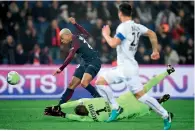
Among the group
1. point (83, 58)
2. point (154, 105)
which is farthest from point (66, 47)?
point (154, 105)

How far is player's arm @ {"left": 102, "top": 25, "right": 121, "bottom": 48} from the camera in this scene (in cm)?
1027

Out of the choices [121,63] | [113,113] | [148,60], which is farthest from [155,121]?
[148,60]

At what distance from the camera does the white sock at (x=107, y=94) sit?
11.4 m

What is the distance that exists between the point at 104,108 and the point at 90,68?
1.09 meters

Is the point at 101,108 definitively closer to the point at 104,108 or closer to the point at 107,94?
the point at 104,108

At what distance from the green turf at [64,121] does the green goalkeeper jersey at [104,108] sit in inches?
5.9

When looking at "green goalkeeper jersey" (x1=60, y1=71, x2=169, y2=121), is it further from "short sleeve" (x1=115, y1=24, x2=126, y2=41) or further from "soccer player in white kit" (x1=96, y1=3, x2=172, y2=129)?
"short sleeve" (x1=115, y1=24, x2=126, y2=41)

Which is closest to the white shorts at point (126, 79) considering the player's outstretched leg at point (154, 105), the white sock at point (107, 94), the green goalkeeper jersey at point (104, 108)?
the player's outstretched leg at point (154, 105)

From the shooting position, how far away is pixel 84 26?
2059 cm

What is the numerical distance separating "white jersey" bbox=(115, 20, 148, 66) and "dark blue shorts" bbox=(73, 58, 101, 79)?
1.82 m

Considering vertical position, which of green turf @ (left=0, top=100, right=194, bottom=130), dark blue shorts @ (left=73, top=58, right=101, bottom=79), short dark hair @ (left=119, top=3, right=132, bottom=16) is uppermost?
short dark hair @ (left=119, top=3, right=132, bottom=16)

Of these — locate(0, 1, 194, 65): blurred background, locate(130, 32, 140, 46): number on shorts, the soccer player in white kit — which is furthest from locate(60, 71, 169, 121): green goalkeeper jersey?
locate(0, 1, 194, 65): blurred background

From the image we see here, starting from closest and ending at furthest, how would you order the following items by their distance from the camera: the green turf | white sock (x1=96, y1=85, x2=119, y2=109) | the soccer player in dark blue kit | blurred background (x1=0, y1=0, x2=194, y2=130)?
the green turf → white sock (x1=96, y1=85, x2=119, y2=109) → the soccer player in dark blue kit → blurred background (x1=0, y1=0, x2=194, y2=130)

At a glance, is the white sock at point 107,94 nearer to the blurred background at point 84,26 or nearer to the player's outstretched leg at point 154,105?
the player's outstretched leg at point 154,105
